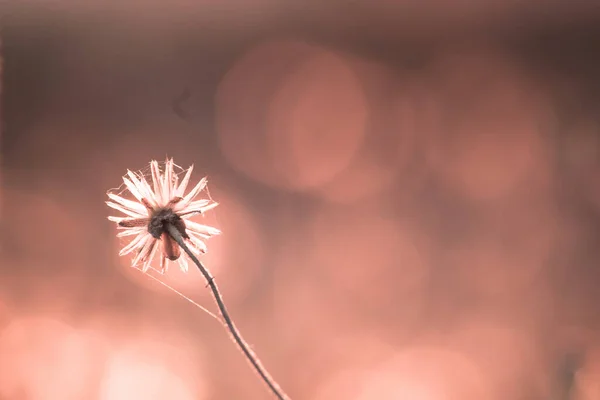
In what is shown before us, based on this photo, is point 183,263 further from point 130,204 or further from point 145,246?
point 130,204

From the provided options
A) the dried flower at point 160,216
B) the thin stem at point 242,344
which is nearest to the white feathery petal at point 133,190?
the dried flower at point 160,216

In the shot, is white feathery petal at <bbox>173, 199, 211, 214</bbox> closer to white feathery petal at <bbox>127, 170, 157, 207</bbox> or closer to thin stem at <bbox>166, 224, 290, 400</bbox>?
white feathery petal at <bbox>127, 170, 157, 207</bbox>

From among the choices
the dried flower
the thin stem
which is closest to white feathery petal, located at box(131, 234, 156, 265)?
the dried flower

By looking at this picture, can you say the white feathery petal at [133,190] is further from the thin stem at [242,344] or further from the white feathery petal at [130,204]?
the thin stem at [242,344]

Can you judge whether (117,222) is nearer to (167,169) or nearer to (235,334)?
(167,169)

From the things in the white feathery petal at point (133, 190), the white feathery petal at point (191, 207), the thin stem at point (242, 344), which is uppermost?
the white feathery petal at point (133, 190)

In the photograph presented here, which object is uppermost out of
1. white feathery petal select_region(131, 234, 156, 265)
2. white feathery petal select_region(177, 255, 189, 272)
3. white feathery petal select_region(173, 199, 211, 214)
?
white feathery petal select_region(173, 199, 211, 214)

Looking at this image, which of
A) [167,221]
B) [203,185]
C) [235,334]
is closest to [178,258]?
[167,221]

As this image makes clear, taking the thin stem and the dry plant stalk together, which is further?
the dry plant stalk
